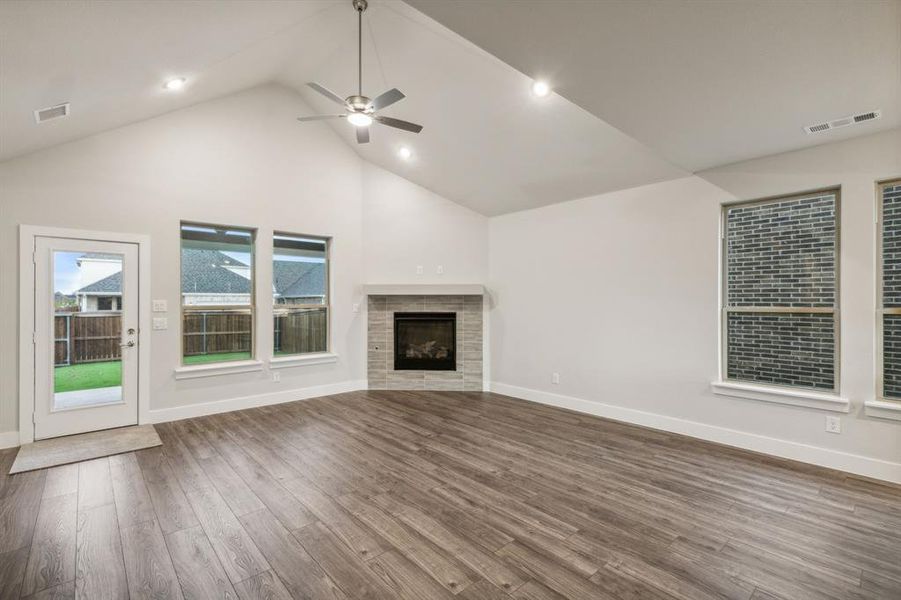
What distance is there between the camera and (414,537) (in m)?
2.34

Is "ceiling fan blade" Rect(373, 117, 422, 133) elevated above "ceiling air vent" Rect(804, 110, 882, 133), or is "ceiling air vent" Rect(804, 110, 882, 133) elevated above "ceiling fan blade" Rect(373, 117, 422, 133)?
"ceiling fan blade" Rect(373, 117, 422, 133)

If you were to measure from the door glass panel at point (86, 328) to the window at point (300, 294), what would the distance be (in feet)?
5.62

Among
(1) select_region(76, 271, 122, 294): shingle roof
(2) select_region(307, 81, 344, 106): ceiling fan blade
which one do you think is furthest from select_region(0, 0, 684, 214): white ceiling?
(1) select_region(76, 271, 122, 294): shingle roof

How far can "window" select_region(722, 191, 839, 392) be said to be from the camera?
348 cm

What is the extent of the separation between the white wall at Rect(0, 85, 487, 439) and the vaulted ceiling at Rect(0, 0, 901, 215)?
0.29m

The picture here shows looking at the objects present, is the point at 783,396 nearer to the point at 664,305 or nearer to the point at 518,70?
the point at 664,305

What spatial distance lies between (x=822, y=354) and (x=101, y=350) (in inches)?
277

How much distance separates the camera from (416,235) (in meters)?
6.31

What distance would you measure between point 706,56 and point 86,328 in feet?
19.4

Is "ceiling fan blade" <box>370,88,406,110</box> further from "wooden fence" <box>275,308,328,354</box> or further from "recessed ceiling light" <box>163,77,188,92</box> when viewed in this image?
"wooden fence" <box>275,308,328,354</box>

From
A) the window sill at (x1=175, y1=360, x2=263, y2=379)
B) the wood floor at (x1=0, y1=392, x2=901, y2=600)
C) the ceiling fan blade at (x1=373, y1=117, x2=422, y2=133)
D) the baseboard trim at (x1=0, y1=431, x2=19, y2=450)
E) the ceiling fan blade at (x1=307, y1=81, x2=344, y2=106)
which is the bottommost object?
the wood floor at (x1=0, y1=392, x2=901, y2=600)

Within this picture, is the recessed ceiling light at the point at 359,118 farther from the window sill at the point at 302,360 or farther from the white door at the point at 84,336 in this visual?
the window sill at the point at 302,360

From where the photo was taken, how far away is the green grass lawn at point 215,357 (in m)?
5.00

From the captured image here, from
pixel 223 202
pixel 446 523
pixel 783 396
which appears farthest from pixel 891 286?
pixel 223 202
